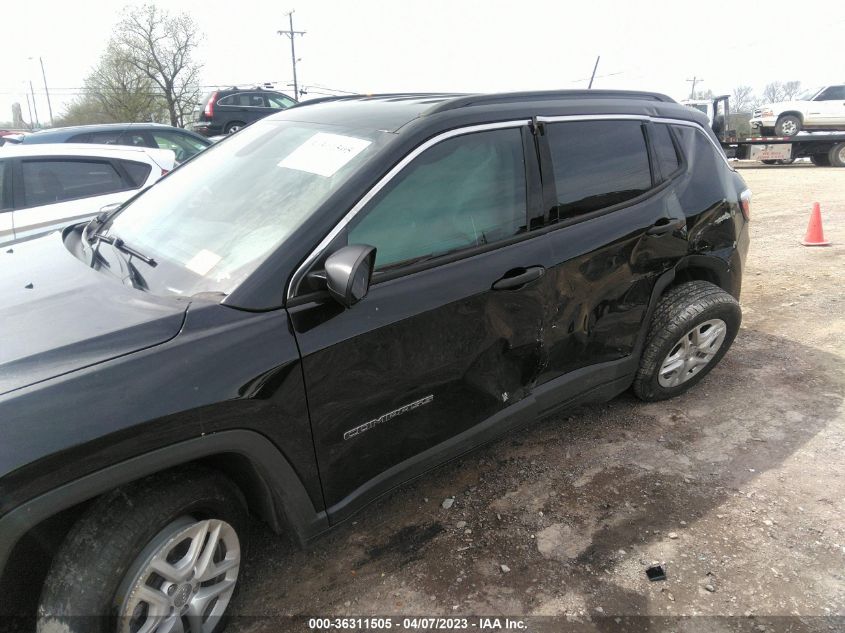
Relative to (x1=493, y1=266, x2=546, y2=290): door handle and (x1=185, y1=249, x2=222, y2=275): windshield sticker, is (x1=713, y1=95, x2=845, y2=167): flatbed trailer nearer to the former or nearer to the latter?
(x1=493, y1=266, x2=546, y2=290): door handle

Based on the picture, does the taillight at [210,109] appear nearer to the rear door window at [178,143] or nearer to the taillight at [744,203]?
the rear door window at [178,143]

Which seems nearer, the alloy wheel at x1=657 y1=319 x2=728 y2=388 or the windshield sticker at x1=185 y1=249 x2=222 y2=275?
the windshield sticker at x1=185 y1=249 x2=222 y2=275

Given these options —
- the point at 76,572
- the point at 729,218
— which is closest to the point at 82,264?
the point at 76,572

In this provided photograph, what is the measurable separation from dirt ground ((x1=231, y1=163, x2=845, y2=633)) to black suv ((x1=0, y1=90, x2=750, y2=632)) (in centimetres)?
38

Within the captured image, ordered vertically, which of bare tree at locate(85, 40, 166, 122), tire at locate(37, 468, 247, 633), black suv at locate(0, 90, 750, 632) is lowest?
tire at locate(37, 468, 247, 633)

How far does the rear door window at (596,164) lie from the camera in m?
2.76

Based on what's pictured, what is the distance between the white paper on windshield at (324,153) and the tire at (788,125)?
21.3 meters

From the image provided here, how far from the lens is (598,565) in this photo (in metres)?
2.43

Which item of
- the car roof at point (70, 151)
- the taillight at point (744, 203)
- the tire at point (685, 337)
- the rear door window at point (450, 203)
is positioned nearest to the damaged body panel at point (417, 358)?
the rear door window at point (450, 203)

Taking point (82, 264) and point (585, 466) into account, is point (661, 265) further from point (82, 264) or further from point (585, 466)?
point (82, 264)

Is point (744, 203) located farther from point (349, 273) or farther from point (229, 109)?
point (229, 109)

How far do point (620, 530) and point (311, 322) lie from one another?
169 cm

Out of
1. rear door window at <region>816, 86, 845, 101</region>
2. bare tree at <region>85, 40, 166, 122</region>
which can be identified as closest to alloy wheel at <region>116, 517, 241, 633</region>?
rear door window at <region>816, 86, 845, 101</region>

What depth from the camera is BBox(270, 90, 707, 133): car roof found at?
7.97 ft
